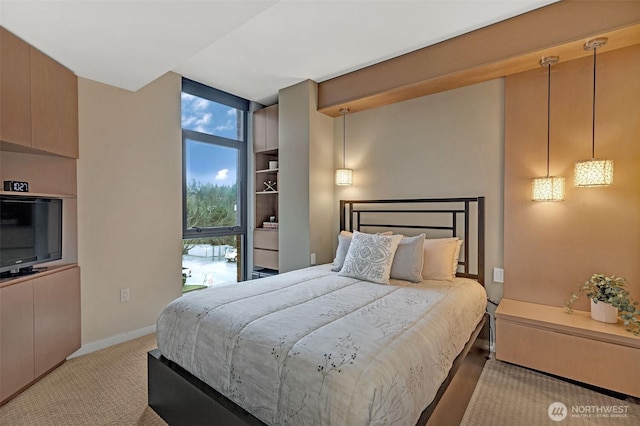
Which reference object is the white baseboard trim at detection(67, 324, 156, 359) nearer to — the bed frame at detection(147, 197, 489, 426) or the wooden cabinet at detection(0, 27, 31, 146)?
the bed frame at detection(147, 197, 489, 426)

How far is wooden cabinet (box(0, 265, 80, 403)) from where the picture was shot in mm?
1989

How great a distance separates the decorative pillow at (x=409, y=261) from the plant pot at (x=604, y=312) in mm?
1198

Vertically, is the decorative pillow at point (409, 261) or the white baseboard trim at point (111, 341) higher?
the decorative pillow at point (409, 261)

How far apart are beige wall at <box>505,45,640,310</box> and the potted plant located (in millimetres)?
159

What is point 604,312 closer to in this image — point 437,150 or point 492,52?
point 437,150

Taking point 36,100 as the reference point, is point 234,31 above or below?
above

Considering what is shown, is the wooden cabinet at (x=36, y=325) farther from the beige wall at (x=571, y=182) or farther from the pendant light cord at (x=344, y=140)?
the beige wall at (x=571, y=182)

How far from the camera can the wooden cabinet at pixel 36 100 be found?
1.97 metres

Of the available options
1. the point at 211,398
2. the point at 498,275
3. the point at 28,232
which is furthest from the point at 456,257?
the point at 28,232

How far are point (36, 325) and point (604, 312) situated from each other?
4.10m

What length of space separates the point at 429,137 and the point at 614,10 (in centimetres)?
150

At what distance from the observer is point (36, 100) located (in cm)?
221

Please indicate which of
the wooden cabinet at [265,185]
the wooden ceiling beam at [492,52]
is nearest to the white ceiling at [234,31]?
the wooden ceiling beam at [492,52]

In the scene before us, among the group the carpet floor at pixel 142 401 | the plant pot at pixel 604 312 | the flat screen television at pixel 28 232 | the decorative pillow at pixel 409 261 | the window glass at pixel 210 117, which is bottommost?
the carpet floor at pixel 142 401
